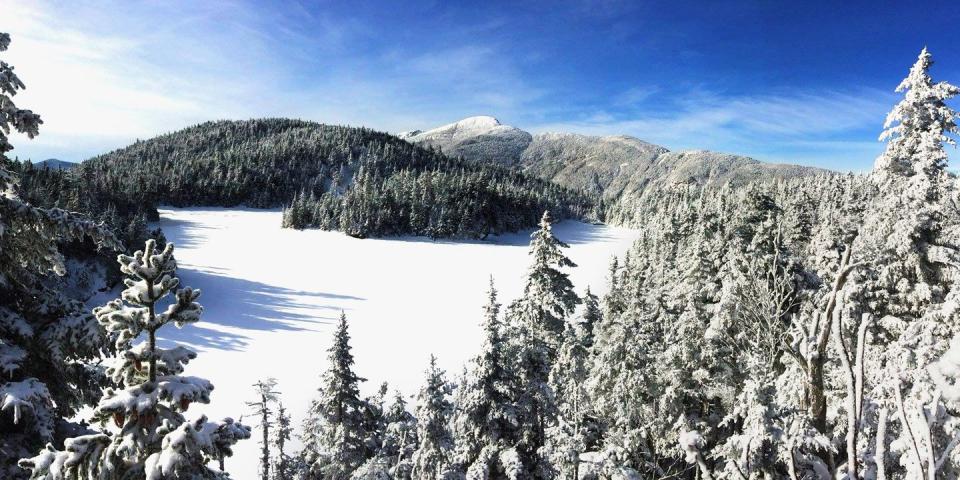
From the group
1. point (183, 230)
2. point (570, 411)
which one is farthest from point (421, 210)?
point (570, 411)

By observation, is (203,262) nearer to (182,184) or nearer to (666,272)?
(666,272)

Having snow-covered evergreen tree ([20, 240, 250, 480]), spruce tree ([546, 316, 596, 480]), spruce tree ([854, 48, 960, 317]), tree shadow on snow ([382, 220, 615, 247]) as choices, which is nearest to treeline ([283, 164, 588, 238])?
tree shadow on snow ([382, 220, 615, 247])

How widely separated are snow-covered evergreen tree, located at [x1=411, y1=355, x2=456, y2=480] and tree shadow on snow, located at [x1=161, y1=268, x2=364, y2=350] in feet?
97.5

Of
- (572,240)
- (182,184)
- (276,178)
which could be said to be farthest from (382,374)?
(276,178)

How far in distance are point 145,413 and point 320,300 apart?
54.2 metres

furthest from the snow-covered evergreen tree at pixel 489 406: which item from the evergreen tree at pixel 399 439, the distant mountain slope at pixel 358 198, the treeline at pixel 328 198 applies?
the distant mountain slope at pixel 358 198

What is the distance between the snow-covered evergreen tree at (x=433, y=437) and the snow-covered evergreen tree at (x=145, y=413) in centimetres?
1173

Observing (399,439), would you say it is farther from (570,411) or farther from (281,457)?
(281,457)

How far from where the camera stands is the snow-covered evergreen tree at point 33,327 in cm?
620

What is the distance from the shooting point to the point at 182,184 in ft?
470

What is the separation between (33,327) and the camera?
6957 millimetres

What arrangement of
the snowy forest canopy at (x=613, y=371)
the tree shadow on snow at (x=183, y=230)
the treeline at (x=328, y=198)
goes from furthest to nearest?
the treeline at (x=328, y=198), the tree shadow on snow at (x=183, y=230), the snowy forest canopy at (x=613, y=371)

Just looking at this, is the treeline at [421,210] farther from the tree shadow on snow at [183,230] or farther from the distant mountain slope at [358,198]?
the tree shadow on snow at [183,230]

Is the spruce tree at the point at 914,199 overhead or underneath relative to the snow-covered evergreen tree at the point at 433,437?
Answer: overhead
